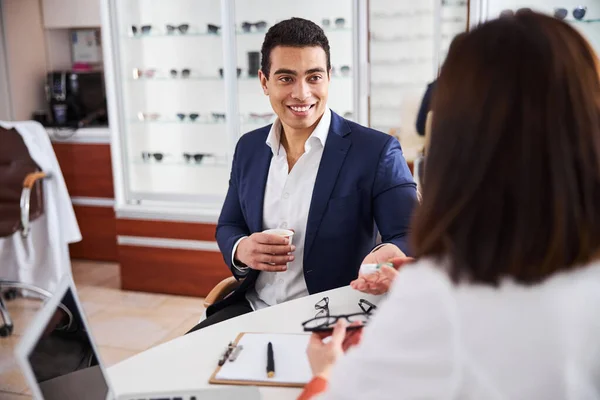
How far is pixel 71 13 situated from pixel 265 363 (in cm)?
427

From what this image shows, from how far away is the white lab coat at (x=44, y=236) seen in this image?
139 inches

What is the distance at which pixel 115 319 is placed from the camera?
11.6 feet

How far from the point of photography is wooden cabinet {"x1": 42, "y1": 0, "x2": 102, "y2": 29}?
461 centimetres

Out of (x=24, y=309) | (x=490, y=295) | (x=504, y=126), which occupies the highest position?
(x=504, y=126)

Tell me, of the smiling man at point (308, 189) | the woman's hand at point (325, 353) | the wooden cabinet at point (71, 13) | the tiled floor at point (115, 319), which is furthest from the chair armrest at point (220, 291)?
the wooden cabinet at point (71, 13)

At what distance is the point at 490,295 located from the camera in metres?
0.75

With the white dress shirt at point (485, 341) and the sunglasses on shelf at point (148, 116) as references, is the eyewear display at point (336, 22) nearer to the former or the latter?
the sunglasses on shelf at point (148, 116)

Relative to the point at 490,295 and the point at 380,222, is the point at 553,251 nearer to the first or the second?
the point at 490,295

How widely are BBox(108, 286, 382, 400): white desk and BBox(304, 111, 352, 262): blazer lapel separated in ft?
1.18

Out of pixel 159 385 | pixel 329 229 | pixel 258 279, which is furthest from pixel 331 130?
pixel 159 385

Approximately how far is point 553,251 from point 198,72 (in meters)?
3.55

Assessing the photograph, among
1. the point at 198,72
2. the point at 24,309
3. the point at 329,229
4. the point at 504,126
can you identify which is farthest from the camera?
the point at 198,72

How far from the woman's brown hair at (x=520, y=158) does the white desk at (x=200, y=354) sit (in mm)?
523

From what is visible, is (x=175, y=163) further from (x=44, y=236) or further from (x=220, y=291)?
(x=220, y=291)
